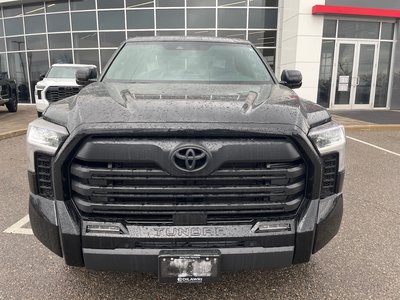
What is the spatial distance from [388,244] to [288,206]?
1.87m

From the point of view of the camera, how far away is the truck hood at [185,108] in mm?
2018

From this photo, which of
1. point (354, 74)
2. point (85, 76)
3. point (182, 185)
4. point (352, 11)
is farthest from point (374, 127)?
point (182, 185)

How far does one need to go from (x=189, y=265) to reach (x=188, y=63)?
206 centimetres

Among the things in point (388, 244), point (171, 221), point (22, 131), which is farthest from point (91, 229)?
point (22, 131)

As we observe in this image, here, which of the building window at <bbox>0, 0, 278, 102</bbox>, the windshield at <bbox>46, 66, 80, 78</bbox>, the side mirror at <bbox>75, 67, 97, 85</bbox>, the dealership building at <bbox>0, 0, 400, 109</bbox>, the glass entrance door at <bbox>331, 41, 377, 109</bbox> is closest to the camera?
the side mirror at <bbox>75, 67, 97, 85</bbox>

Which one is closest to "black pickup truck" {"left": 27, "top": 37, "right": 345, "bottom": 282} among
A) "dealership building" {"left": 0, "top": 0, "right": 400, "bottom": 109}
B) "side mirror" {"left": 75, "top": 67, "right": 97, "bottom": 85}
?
"side mirror" {"left": 75, "top": 67, "right": 97, "bottom": 85}

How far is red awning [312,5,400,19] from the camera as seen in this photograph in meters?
13.3

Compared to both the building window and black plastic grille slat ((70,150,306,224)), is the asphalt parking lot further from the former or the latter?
the building window

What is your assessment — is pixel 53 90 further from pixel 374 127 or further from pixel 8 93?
pixel 374 127

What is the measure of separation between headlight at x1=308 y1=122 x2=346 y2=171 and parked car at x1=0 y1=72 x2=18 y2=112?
13179mm

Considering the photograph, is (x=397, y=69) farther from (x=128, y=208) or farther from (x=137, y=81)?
(x=128, y=208)

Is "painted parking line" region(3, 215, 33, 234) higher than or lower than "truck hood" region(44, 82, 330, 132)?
lower

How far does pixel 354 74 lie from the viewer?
1454cm

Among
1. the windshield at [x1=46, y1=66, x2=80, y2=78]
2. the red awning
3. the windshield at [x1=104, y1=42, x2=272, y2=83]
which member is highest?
the red awning
